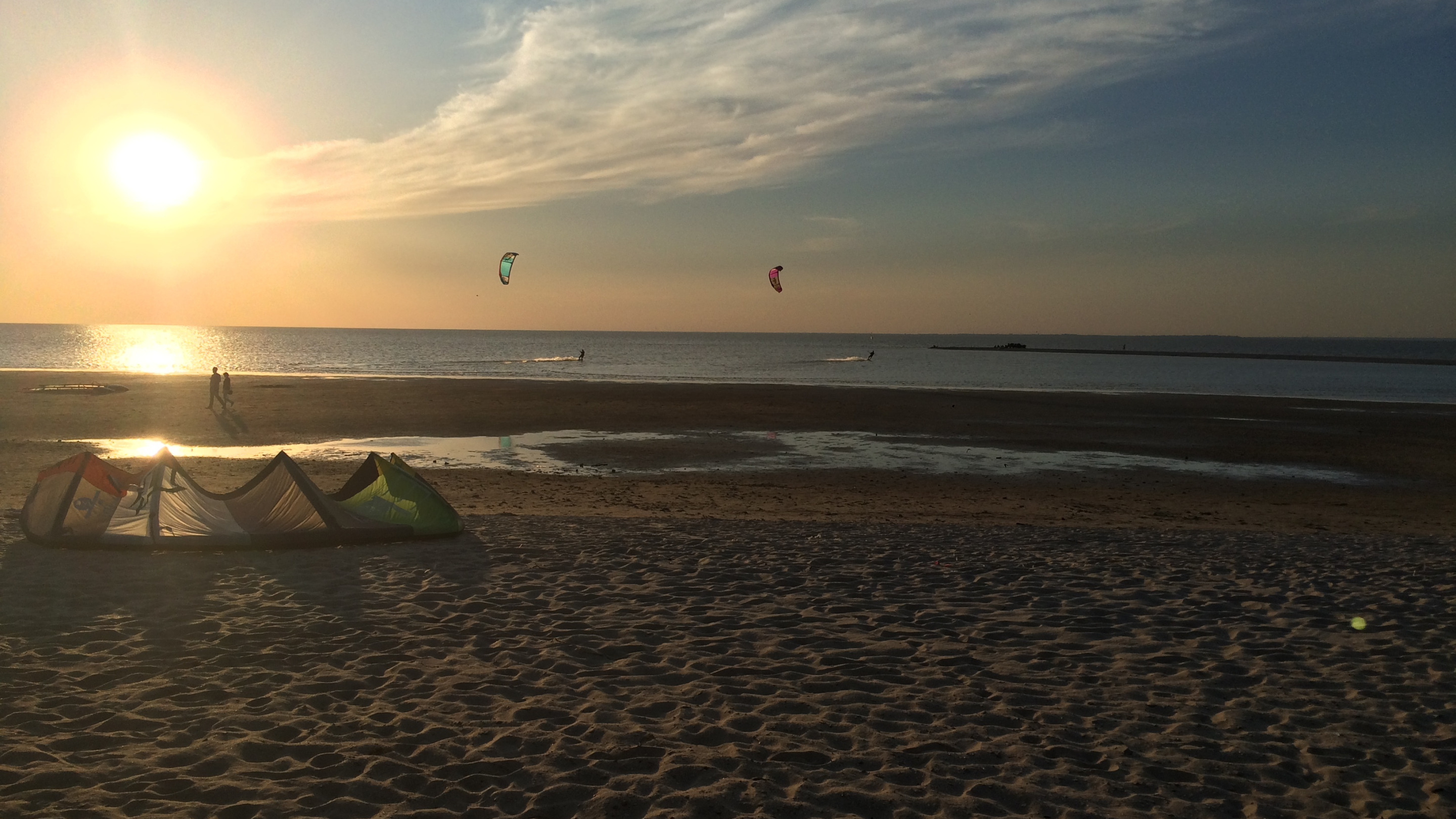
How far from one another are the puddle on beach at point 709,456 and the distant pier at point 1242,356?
280 feet

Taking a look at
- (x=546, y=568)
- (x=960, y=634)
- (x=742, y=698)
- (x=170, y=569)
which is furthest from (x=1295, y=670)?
(x=170, y=569)

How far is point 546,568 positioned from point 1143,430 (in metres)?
22.9

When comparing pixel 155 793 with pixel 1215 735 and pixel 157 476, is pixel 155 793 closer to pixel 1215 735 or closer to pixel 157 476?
pixel 1215 735

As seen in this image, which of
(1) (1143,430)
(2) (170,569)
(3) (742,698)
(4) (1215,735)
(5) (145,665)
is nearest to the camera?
(4) (1215,735)

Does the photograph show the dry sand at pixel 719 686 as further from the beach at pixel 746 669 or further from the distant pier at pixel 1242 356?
the distant pier at pixel 1242 356

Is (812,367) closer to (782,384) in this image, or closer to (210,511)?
(782,384)

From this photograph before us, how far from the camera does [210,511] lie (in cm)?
991

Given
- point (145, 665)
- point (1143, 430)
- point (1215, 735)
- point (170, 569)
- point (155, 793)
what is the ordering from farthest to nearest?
point (1143, 430) < point (170, 569) < point (145, 665) < point (1215, 735) < point (155, 793)

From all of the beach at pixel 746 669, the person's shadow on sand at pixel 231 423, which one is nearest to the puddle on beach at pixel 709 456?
the person's shadow on sand at pixel 231 423

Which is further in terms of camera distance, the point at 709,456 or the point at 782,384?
the point at 782,384

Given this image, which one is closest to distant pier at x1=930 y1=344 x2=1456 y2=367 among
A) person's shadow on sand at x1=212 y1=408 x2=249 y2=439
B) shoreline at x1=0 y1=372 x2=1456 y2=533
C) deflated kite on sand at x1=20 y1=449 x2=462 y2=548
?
shoreline at x1=0 y1=372 x2=1456 y2=533

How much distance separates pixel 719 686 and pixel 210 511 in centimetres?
721

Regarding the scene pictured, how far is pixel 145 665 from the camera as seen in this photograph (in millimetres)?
6012

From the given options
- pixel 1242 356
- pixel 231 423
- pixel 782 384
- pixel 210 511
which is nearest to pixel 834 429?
pixel 231 423
